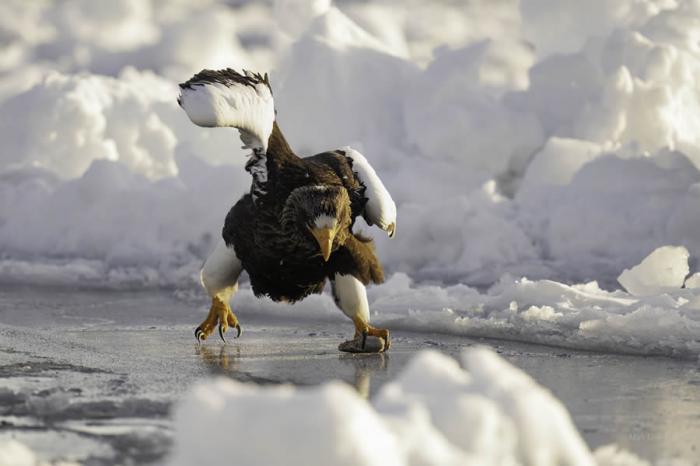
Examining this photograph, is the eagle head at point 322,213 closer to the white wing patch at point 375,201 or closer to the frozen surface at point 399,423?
the white wing patch at point 375,201

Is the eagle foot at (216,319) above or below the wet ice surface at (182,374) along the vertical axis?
above

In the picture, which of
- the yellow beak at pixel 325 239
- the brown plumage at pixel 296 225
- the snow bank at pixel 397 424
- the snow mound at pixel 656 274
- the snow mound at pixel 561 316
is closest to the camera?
the snow bank at pixel 397 424

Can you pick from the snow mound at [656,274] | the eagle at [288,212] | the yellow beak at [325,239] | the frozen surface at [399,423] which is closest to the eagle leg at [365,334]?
the eagle at [288,212]

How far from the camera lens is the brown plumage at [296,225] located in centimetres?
605

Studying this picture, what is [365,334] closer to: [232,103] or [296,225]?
[296,225]

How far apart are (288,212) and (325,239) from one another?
→ 1.07ft

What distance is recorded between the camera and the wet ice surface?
3909mm

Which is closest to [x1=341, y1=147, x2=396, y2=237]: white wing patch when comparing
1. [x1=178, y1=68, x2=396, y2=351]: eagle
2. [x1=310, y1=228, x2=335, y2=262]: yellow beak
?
[x1=178, y1=68, x2=396, y2=351]: eagle

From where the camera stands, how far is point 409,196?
14.3 metres

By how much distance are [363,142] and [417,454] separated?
13.5 metres

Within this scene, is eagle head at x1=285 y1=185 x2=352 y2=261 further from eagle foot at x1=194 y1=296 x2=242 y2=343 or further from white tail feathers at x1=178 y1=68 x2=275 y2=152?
eagle foot at x1=194 y1=296 x2=242 y2=343

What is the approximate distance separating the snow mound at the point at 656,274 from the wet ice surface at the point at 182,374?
5.27ft

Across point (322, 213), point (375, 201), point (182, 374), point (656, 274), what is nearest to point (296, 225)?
point (322, 213)

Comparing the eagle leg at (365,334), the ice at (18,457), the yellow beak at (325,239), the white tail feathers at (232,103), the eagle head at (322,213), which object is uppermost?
the white tail feathers at (232,103)
